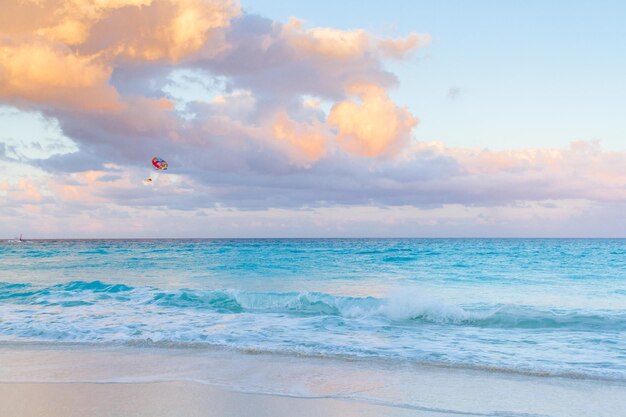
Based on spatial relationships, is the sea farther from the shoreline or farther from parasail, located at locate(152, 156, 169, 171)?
parasail, located at locate(152, 156, 169, 171)

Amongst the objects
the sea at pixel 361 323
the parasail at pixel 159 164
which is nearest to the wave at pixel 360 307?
the sea at pixel 361 323

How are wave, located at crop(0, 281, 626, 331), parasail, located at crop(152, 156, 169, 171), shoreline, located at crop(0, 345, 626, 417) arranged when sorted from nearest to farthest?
shoreline, located at crop(0, 345, 626, 417) → wave, located at crop(0, 281, 626, 331) → parasail, located at crop(152, 156, 169, 171)

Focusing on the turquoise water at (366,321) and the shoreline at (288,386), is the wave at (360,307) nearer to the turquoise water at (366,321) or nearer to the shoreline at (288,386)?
the turquoise water at (366,321)

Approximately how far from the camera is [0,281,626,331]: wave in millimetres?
14539

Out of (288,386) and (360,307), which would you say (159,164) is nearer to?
(360,307)

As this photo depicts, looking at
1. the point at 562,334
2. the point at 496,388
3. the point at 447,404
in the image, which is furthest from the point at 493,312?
the point at 447,404

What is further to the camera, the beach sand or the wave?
the wave

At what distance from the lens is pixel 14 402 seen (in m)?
6.56

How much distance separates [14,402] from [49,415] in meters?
0.82

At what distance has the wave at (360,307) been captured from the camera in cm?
1454

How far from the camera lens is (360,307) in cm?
1736

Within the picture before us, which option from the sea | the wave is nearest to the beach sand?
the sea

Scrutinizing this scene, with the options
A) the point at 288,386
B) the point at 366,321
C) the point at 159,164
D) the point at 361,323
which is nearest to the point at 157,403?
the point at 288,386

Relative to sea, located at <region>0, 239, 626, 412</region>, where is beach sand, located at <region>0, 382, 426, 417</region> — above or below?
above
